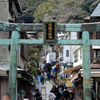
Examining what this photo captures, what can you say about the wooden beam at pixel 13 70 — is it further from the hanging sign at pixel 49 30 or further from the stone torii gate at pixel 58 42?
the hanging sign at pixel 49 30

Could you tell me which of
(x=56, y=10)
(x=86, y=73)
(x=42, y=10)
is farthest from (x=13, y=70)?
(x=56, y=10)

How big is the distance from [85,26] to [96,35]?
6.51 metres

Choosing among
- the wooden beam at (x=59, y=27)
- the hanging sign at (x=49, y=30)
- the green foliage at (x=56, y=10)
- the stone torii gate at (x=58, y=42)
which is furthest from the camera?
the green foliage at (x=56, y=10)

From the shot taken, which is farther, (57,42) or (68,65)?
(68,65)

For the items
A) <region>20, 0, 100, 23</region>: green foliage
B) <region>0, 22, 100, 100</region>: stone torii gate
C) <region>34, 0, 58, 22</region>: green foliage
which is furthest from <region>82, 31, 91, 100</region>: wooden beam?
<region>34, 0, 58, 22</region>: green foliage

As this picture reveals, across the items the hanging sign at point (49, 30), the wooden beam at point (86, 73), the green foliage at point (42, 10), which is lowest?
the wooden beam at point (86, 73)

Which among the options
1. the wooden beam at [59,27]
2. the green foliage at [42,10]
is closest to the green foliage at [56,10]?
the green foliage at [42,10]

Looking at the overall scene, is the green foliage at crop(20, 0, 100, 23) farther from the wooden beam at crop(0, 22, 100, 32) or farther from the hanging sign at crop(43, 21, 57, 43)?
the hanging sign at crop(43, 21, 57, 43)

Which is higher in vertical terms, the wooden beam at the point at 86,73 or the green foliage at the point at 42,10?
the green foliage at the point at 42,10

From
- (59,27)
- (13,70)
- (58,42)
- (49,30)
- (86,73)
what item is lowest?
(86,73)

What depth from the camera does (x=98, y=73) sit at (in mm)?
18672

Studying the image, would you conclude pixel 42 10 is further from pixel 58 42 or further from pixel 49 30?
pixel 58 42

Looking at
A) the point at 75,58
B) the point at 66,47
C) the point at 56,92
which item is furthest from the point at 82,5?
the point at 56,92

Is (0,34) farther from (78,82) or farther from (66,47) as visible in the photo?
(66,47)
